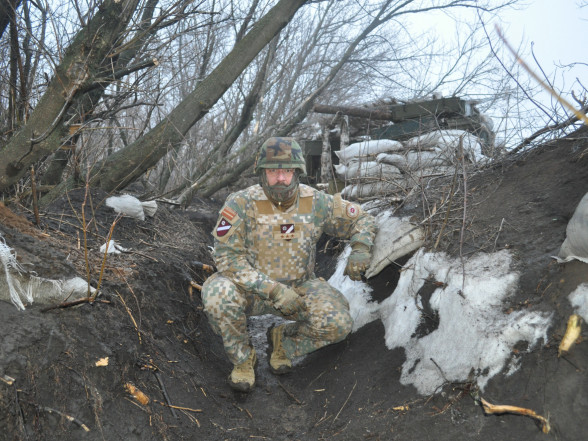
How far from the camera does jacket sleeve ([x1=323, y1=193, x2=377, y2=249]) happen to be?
3.45 metres

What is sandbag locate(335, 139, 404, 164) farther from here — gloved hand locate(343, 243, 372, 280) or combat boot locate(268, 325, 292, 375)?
combat boot locate(268, 325, 292, 375)

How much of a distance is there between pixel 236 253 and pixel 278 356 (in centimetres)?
84

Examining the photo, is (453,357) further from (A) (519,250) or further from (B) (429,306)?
(A) (519,250)

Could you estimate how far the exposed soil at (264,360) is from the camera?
191 cm

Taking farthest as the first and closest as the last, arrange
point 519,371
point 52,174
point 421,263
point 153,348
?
point 52,174 → point 421,263 → point 153,348 → point 519,371

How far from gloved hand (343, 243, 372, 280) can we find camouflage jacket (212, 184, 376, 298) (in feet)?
0.17

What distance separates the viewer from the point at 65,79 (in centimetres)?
313

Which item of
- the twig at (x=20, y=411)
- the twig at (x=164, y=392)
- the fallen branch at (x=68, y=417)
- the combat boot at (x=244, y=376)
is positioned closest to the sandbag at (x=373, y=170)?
the combat boot at (x=244, y=376)

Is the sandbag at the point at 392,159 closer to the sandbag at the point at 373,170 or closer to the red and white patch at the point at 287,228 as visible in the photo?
the sandbag at the point at 373,170

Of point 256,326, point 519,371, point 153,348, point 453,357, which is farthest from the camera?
point 256,326

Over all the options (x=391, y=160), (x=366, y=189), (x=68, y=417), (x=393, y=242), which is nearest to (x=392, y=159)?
(x=391, y=160)

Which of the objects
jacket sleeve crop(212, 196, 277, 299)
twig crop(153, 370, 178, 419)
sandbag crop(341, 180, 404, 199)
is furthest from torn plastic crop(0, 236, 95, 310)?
sandbag crop(341, 180, 404, 199)

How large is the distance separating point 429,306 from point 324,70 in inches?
408

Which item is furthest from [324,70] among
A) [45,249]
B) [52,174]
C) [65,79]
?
[45,249]
